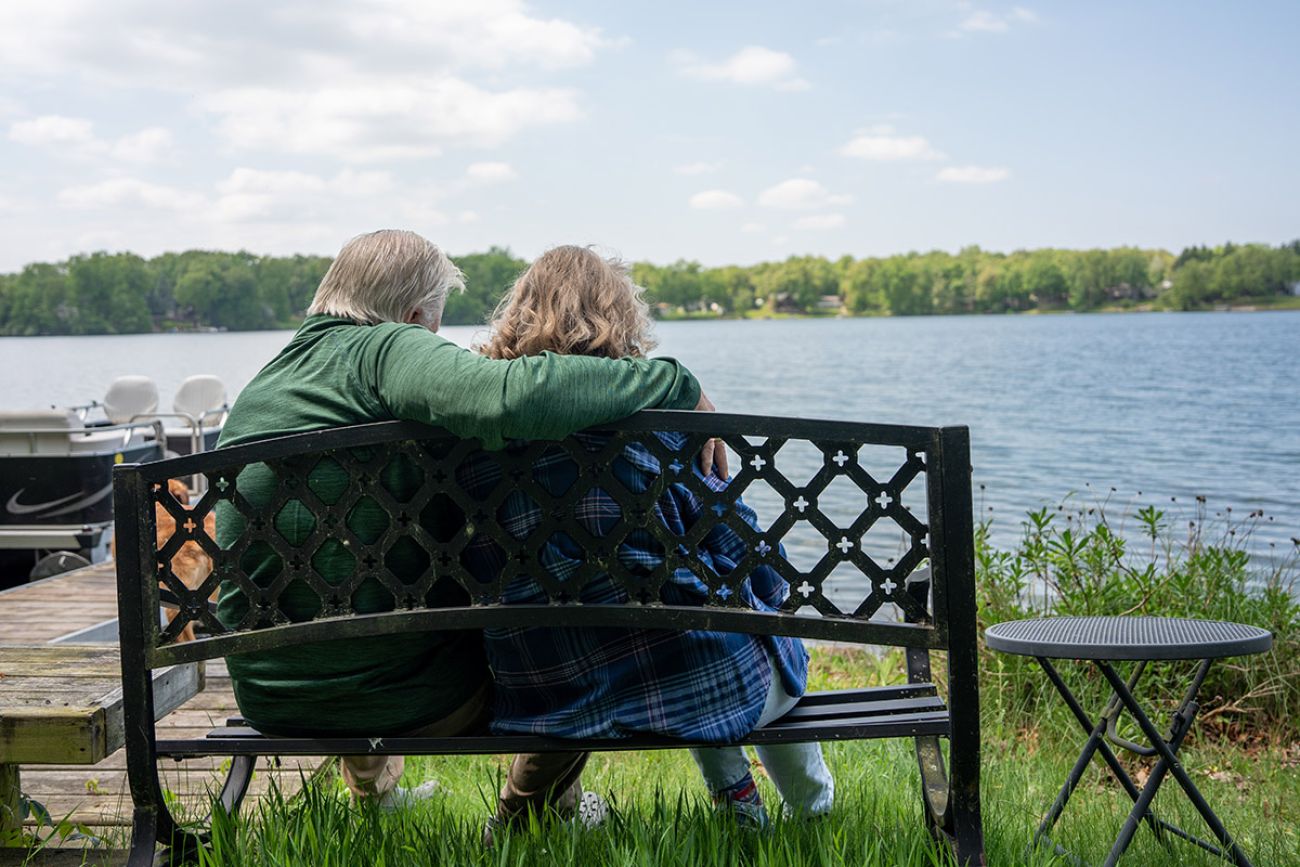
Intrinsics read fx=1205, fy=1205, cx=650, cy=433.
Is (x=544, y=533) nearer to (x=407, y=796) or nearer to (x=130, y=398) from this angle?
(x=407, y=796)

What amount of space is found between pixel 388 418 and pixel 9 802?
4.52 feet

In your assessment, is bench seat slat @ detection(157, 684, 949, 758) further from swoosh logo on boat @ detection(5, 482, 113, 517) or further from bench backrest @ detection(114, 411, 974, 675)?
swoosh logo on boat @ detection(5, 482, 113, 517)

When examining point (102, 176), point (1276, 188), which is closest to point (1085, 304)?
point (1276, 188)

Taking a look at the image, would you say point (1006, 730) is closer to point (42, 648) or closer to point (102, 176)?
point (42, 648)

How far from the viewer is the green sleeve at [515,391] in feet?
6.86

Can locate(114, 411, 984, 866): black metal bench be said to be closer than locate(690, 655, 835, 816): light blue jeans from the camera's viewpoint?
Yes

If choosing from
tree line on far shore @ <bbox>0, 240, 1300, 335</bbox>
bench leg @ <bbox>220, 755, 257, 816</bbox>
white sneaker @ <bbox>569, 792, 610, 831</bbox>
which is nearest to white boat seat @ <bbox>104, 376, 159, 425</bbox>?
bench leg @ <bbox>220, 755, 257, 816</bbox>

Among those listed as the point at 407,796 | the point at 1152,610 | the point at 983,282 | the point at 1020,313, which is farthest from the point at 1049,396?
the point at 1020,313

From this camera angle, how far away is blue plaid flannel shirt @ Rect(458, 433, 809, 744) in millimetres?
2307

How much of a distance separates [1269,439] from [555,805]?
24873mm

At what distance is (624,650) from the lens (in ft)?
7.88

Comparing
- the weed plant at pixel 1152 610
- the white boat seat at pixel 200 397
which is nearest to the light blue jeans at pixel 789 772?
the weed plant at pixel 1152 610

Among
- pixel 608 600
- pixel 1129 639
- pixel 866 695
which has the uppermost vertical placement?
pixel 608 600

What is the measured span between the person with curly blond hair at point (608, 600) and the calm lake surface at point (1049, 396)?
0.37 metres
